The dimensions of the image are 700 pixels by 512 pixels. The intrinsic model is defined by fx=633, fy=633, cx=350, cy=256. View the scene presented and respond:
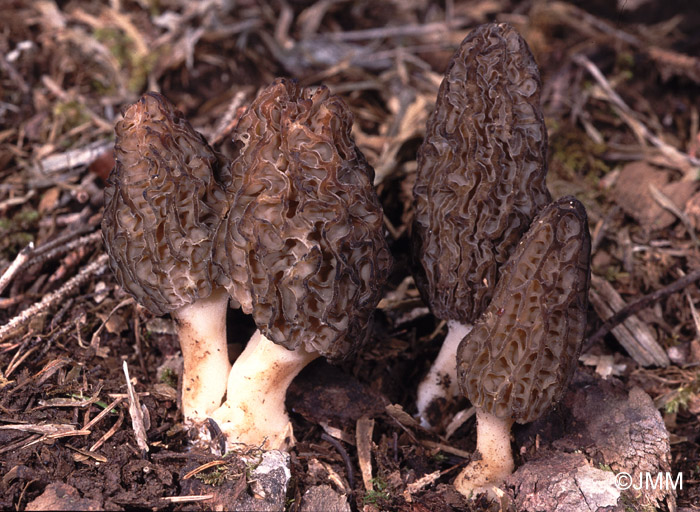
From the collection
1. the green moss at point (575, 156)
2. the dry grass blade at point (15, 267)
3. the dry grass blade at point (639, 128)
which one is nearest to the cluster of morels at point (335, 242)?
the dry grass blade at point (15, 267)

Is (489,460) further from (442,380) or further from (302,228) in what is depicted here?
(302,228)

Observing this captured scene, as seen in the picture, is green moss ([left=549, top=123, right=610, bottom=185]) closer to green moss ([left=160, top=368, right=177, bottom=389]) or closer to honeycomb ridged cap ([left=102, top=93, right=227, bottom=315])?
honeycomb ridged cap ([left=102, top=93, right=227, bottom=315])

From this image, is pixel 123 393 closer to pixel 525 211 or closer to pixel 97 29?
pixel 525 211

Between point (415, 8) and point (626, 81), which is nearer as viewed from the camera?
point (626, 81)

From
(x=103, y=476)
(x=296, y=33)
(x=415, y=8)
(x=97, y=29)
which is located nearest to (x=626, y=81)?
(x=415, y=8)

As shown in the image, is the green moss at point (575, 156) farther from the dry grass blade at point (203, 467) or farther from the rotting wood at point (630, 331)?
the dry grass blade at point (203, 467)

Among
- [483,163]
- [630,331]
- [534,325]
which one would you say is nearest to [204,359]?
[534,325]
